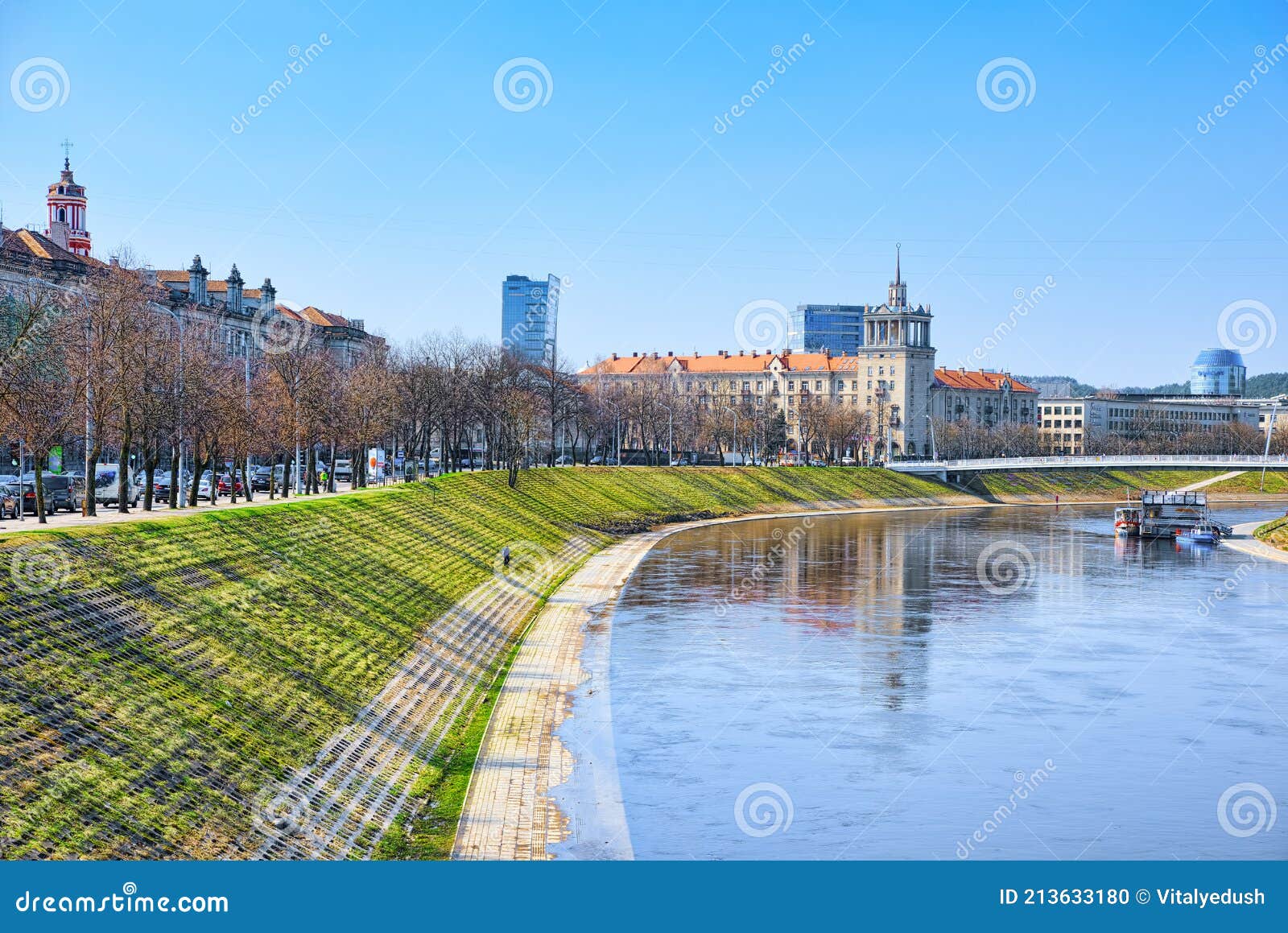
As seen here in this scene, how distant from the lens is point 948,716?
119 ft

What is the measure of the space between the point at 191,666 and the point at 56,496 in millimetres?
27078

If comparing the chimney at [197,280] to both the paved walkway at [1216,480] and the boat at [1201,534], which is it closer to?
the boat at [1201,534]

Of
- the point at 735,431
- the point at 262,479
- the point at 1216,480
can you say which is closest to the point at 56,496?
the point at 262,479

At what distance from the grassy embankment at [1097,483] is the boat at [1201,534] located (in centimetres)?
5463

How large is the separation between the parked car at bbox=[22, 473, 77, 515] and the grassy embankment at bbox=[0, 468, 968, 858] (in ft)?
32.3

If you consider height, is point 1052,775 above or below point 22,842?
below

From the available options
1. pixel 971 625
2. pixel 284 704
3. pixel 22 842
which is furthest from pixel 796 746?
pixel 971 625

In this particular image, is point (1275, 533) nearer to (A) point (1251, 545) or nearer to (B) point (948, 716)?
(A) point (1251, 545)

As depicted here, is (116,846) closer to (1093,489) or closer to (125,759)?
(125,759)

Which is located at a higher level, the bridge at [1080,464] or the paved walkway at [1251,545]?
the bridge at [1080,464]

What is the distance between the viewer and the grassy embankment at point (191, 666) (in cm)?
2020

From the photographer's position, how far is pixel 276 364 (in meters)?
70.9

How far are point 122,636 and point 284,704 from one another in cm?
381

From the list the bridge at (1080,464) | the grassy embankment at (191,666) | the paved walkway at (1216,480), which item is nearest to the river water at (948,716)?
the grassy embankment at (191,666)
